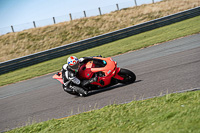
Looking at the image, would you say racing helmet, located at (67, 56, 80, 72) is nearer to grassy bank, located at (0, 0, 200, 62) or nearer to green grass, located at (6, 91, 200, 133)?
green grass, located at (6, 91, 200, 133)

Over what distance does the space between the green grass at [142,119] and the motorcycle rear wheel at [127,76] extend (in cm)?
A: 226

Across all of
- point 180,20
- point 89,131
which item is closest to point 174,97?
point 89,131

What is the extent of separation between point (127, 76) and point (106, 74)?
76cm

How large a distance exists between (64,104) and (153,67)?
4.05m

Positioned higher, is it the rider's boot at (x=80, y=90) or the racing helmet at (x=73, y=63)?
the racing helmet at (x=73, y=63)

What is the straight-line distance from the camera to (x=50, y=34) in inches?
1410

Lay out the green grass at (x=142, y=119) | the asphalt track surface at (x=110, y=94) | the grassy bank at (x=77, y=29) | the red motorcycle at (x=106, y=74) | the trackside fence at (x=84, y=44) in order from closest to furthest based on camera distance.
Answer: the green grass at (x=142, y=119) → the asphalt track surface at (x=110, y=94) → the red motorcycle at (x=106, y=74) → the trackside fence at (x=84, y=44) → the grassy bank at (x=77, y=29)

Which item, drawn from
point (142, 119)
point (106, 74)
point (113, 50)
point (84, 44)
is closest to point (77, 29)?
point (84, 44)

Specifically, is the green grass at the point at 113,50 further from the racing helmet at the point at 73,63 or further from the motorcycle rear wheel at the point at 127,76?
the motorcycle rear wheel at the point at 127,76

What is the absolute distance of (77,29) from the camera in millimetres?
35688

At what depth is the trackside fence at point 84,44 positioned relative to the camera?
858 inches

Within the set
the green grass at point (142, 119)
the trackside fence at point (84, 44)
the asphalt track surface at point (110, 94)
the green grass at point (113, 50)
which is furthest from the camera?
the trackside fence at point (84, 44)

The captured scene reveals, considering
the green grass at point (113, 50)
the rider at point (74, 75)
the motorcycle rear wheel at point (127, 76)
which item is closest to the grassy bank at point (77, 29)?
the green grass at point (113, 50)

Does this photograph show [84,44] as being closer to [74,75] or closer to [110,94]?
[74,75]
